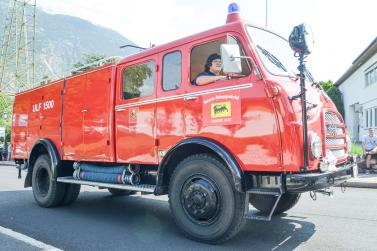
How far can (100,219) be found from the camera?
6477 millimetres

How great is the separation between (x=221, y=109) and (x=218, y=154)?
565 mm

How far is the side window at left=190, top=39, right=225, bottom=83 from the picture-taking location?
5.12m

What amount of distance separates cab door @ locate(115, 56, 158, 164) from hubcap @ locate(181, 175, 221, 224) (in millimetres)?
887

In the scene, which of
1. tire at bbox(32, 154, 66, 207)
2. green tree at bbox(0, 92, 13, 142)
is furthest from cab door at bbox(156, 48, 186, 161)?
green tree at bbox(0, 92, 13, 142)

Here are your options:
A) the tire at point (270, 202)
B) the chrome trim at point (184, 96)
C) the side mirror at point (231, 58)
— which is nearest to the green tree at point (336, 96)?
the tire at point (270, 202)

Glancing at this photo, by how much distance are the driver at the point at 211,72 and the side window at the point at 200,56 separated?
0.14 feet

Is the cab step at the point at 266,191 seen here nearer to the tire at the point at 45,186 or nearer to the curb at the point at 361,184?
the tire at the point at 45,186

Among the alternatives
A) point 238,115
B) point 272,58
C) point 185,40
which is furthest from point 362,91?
point 238,115

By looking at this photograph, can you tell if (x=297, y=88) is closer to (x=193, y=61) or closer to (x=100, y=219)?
(x=193, y=61)

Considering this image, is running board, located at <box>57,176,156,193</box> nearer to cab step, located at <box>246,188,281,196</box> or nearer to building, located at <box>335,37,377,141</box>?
cab step, located at <box>246,188,281,196</box>

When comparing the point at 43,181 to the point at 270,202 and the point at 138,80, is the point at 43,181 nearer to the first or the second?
the point at 138,80

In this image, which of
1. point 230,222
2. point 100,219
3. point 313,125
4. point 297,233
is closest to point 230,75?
point 313,125

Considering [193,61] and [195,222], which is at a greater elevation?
[193,61]

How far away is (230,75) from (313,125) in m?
1.14
